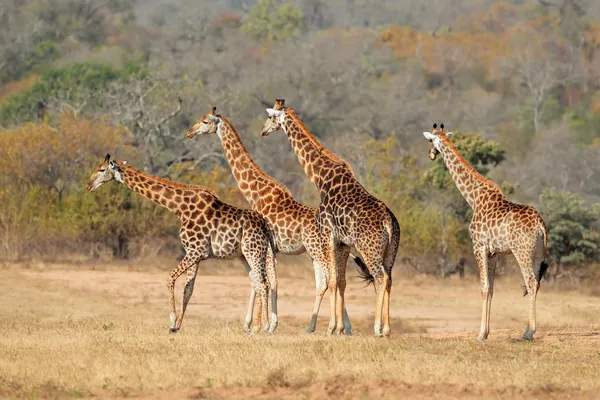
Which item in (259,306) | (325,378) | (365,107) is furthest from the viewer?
(365,107)

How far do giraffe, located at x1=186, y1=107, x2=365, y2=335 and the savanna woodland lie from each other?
1143cm

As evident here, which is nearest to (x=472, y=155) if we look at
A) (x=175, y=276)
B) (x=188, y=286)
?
(x=188, y=286)

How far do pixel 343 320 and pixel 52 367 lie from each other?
420 cm

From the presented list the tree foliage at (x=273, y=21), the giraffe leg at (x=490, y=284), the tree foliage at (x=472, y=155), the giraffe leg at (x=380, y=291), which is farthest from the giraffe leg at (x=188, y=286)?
the tree foliage at (x=273, y=21)

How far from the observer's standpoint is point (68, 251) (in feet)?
97.7

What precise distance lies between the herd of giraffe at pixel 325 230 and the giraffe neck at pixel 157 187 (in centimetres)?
1

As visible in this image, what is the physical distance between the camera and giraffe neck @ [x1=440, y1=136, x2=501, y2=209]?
1603cm

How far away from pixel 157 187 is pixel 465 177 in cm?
387

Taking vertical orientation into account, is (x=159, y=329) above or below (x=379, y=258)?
below

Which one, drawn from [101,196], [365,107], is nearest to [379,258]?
[101,196]

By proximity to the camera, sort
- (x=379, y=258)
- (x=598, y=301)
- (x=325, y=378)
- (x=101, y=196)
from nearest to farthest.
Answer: (x=325, y=378), (x=379, y=258), (x=598, y=301), (x=101, y=196)

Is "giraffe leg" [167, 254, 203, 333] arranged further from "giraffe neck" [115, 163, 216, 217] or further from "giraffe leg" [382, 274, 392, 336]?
"giraffe leg" [382, 274, 392, 336]

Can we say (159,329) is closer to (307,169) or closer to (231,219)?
(231,219)

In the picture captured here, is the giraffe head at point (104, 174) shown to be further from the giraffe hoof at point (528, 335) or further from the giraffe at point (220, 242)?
the giraffe hoof at point (528, 335)
